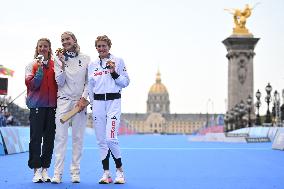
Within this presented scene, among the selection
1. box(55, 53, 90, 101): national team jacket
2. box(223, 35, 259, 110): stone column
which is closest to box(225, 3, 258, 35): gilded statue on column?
box(223, 35, 259, 110): stone column

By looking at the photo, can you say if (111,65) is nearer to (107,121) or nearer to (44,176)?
(107,121)

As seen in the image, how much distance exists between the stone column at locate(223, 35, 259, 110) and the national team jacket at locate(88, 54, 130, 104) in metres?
78.7

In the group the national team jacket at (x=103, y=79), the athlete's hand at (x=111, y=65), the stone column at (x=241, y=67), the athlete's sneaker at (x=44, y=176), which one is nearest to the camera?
the athlete's hand at (x=111, y=65)

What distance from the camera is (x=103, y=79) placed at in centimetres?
884

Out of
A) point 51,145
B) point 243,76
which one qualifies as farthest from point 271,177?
point 243,76

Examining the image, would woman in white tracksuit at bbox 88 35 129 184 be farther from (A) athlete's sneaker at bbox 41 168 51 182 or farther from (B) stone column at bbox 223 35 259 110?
(B) stone column at bbox 223 35 259 110

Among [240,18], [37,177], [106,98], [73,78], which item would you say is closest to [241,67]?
[240,18]

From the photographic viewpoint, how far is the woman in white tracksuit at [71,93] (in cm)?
887

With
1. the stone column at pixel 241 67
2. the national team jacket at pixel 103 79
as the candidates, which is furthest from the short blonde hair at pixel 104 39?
the stone column at pixel 241 67

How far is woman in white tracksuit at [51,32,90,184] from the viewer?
29.1 ft

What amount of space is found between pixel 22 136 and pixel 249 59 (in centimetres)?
6954

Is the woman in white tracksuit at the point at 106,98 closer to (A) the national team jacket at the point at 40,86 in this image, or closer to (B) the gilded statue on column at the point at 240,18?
(A) the national team jacket at the point at 40,86

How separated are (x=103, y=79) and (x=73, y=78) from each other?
1.52 feet

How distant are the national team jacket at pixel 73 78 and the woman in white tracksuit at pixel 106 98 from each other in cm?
19
